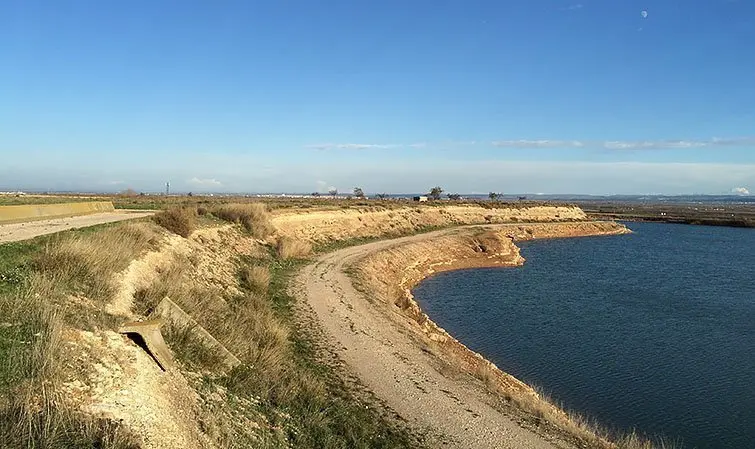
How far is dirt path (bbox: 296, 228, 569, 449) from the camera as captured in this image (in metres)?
12.1

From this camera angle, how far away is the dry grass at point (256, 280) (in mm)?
24125

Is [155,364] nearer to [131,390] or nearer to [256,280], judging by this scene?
[131,390]

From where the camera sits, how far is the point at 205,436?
8305mm

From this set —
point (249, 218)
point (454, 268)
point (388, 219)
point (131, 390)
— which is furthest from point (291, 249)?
point (131, 390)

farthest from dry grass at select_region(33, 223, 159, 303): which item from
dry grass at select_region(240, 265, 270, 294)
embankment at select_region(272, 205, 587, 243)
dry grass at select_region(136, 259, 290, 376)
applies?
embankment at select_region(272, 205, 587, 243)

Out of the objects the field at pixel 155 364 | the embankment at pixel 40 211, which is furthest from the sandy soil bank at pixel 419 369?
the embankment at pixel 40 211

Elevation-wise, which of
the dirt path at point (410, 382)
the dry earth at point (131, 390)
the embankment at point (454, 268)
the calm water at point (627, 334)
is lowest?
the calm water at point (627, 334)

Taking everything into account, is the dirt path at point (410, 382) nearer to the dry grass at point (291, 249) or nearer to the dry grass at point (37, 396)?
the dry grass at point (37, 396)

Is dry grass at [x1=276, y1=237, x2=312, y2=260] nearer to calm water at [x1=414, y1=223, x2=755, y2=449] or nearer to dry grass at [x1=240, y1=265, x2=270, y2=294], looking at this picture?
dry grass at [x1=240, y1=265, x2=270, y2=294]

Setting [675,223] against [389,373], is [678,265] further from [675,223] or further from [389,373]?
[675,223]

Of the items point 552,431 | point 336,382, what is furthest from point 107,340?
point 552,431

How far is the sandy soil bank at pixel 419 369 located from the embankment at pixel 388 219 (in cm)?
959

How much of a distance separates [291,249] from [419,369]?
21.3m

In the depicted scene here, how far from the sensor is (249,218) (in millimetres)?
38344
